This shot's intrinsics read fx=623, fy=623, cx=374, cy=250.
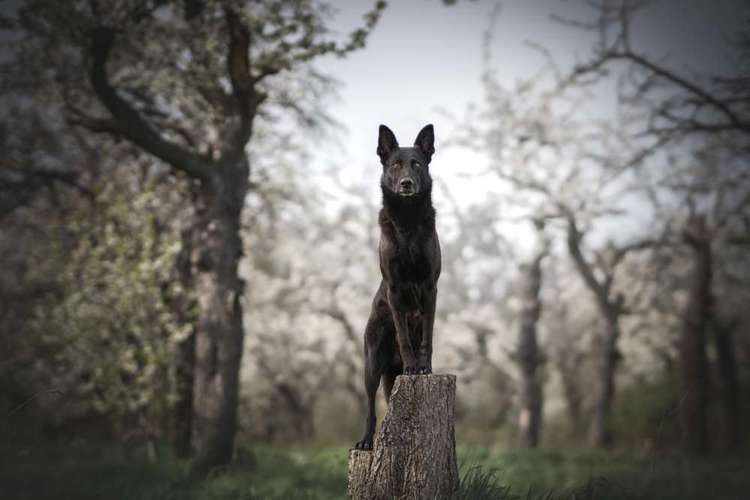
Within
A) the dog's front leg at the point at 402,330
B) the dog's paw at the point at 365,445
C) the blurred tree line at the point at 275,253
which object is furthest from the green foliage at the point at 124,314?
the dog's front leg at the point at 402,330

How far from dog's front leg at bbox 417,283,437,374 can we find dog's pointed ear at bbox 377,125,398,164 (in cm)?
103

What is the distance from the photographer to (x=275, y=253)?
23.1 m

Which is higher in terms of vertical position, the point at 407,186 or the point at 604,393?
the point at 407,186

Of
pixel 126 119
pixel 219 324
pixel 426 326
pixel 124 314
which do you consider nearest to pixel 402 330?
pixel 426 326

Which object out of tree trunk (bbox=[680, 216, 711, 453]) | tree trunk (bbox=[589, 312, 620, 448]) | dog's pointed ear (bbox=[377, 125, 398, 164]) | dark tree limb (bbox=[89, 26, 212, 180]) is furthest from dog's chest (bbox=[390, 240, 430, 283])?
tree trunk (bbox=[589, 312, 620, 448])

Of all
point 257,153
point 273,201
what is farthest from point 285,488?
point 257,153

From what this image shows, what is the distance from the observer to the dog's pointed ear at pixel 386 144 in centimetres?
464

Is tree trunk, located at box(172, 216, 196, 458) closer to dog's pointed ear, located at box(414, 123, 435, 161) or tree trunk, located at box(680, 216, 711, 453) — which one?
dog's pointed ear, located at box(414, 123, 435, 161)

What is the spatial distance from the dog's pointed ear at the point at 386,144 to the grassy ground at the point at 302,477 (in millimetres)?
2518

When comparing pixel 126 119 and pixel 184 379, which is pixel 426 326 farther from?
pixel 184 379

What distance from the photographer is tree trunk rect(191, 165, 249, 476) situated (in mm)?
9289

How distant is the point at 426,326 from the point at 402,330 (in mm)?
179

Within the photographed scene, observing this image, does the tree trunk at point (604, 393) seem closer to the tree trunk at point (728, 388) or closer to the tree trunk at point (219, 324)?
the tree trunk at point (728, 388)

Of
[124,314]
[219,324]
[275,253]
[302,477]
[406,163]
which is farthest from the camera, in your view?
[275,253]
